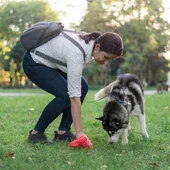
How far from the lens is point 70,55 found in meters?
4.05

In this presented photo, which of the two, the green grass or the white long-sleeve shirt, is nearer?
the green grass

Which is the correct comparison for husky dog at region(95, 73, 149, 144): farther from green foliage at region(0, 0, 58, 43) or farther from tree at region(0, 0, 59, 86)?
tree at region(0, 0, 59, 86)

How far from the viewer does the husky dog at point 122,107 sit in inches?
190

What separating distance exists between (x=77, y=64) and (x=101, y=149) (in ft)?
3.69

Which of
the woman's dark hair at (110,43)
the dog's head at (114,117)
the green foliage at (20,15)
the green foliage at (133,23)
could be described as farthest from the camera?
the green foliage at (20,15)

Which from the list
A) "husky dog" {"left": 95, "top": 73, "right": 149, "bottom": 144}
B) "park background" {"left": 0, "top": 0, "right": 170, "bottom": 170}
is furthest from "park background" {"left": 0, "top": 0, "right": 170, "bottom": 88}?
"husky dog" {"left": 95, "top": 73, "right": 149, "bottom": 144}

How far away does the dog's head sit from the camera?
15.8 feet

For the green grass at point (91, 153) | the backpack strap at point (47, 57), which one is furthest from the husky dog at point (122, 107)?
Result: the backpack strap at point (47, 57)

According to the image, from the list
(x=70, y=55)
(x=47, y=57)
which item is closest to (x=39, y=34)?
(x=47, y=57)

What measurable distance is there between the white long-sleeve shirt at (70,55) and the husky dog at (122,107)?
33.2 inches

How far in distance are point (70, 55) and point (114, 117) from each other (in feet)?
3.97

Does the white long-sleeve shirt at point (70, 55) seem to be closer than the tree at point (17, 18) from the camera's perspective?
Yes

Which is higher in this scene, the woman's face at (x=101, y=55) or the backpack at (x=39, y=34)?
the backpack at (x=39, y=34)

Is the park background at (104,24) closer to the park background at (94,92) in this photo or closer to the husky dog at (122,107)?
the park background at (94,92)
